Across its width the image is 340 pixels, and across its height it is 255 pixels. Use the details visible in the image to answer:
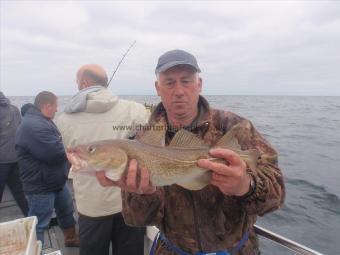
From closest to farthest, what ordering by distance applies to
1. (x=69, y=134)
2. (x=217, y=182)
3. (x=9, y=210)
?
(x=217, y=182) → (x=69, y=134) → (x=9, y=210)

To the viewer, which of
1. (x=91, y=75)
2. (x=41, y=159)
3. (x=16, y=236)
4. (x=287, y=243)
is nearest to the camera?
(x=287, y=243)

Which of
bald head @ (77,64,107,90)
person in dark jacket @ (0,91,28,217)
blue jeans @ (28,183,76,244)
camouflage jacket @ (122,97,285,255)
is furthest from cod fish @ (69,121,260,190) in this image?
person in dark jacket @ (0,91,28,217)

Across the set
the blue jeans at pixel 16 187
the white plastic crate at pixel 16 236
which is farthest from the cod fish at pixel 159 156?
the blue jeans at pixel 16 187

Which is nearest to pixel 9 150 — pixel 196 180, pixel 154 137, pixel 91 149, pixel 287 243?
pixel 91 149

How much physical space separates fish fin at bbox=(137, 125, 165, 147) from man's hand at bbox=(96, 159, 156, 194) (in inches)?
9.5

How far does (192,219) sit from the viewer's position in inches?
103

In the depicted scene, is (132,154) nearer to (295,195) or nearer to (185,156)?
(185,156)

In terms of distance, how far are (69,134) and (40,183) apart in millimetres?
1490

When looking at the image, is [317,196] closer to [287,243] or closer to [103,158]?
[287,243]

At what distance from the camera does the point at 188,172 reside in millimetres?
2490

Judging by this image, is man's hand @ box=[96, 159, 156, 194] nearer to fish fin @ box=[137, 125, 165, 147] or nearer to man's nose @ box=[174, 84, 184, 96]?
fish fin @ box=[137, 125, 165, 147]

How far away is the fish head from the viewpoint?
2543 mm

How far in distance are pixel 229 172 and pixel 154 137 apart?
0.77m

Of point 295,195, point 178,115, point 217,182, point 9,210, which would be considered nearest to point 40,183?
point 9,210
